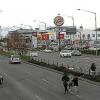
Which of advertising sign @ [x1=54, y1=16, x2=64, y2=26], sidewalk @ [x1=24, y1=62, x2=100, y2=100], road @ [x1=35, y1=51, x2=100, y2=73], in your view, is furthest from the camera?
advertising sign @ [x1=54, y1=16, x2=64, y2=26]

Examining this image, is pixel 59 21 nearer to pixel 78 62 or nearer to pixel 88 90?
pixel 78 62

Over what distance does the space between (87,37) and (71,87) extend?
476 ft

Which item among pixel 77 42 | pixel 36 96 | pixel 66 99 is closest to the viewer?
pixel 66 99

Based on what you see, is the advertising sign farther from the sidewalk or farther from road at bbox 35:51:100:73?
the sidewalk

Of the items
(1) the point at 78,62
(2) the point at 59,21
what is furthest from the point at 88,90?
(2) the point at 59,21

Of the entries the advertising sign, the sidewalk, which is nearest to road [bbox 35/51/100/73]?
the sidewalk

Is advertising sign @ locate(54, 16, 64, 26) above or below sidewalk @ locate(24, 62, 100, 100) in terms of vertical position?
above

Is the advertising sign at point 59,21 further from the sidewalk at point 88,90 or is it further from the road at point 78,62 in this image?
the sidewalk at point 88,90

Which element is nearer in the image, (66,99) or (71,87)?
(66,99)

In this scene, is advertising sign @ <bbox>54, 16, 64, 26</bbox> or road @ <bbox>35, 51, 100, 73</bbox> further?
advertising sign @ <bbox>54, 16, 64, 26</bbox>

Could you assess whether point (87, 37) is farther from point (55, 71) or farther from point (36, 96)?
point (36, 96)

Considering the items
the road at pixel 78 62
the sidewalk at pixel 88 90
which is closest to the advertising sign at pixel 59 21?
the road at pixel 78 62

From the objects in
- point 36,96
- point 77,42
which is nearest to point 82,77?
point 36,96

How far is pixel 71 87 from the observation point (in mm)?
24656
